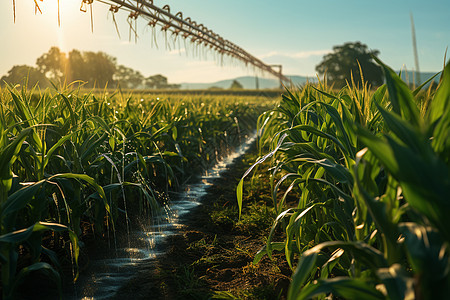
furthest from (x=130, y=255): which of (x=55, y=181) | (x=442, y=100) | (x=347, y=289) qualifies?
(x=442, y=100)

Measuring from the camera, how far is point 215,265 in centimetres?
228

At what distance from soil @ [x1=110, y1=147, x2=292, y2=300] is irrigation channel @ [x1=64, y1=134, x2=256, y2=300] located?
69 mm

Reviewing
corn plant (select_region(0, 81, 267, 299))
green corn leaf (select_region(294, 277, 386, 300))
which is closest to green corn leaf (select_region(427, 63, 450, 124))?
green corn leaf (select_region(294, 277, 386, 300))

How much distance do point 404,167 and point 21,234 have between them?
54.9 inches

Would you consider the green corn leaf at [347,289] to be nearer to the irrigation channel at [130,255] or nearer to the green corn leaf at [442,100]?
the green corn leaf at [442,100]

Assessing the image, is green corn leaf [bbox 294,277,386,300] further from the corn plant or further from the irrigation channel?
the irrigation channel

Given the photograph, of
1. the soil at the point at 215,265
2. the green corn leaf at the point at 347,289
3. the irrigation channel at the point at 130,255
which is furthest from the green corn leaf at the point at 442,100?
the irrigation channel at the point at 130,255

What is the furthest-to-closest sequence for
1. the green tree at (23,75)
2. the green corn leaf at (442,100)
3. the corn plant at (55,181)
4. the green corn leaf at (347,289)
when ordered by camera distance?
1. the green tree at (23,75)
2. the corn plant at (55,181)
3. the green corn leaf at (442,100)
4. the green corn leaf at (347,289)

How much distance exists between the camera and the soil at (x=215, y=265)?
75.3 inches

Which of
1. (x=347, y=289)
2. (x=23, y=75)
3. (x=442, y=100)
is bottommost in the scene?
(x=347, y=289)

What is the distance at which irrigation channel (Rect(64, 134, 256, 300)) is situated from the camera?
6.55 ft

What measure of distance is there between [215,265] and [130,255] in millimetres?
603

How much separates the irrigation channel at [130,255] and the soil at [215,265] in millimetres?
69

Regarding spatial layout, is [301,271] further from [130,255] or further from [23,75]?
[23,75]
